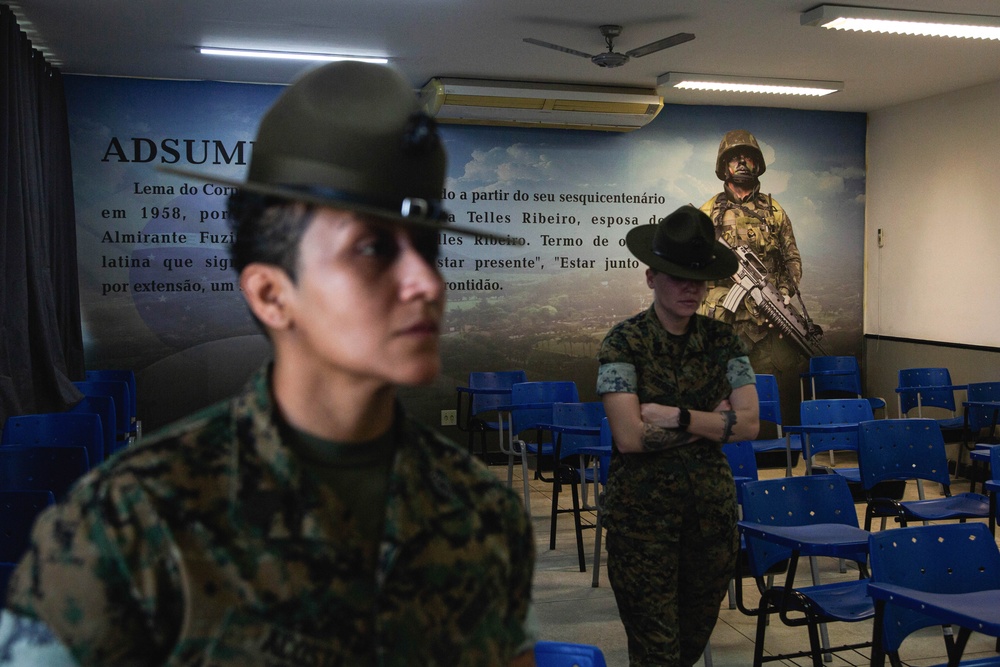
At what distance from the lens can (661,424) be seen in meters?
2.80

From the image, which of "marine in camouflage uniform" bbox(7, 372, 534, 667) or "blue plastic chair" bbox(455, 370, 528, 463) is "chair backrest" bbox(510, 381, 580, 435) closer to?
"blue plastic chair" bbox(455, 370, 528, 463)

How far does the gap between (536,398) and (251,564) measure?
5738 millimetres

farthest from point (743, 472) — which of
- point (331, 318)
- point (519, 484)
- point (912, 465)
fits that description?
point (331, 318)

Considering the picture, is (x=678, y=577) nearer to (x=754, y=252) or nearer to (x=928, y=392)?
(x=928, y=392)

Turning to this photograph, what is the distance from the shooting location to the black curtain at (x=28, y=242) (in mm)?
5363

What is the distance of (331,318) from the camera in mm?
835

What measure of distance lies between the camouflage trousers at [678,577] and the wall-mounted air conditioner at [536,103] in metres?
5.81

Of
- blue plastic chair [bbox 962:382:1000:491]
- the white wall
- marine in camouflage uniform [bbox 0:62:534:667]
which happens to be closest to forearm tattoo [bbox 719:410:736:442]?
marine in camouflage uniform [bbox 0:62:534:667]

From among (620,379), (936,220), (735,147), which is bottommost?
(620,379)

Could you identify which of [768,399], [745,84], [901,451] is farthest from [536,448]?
[745,84]

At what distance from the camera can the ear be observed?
0.86 metres

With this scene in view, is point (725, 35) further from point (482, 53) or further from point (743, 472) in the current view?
point (743, 472)

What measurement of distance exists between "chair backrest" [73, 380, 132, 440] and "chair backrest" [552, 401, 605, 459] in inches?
122

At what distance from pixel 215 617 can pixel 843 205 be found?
9.84 metres
